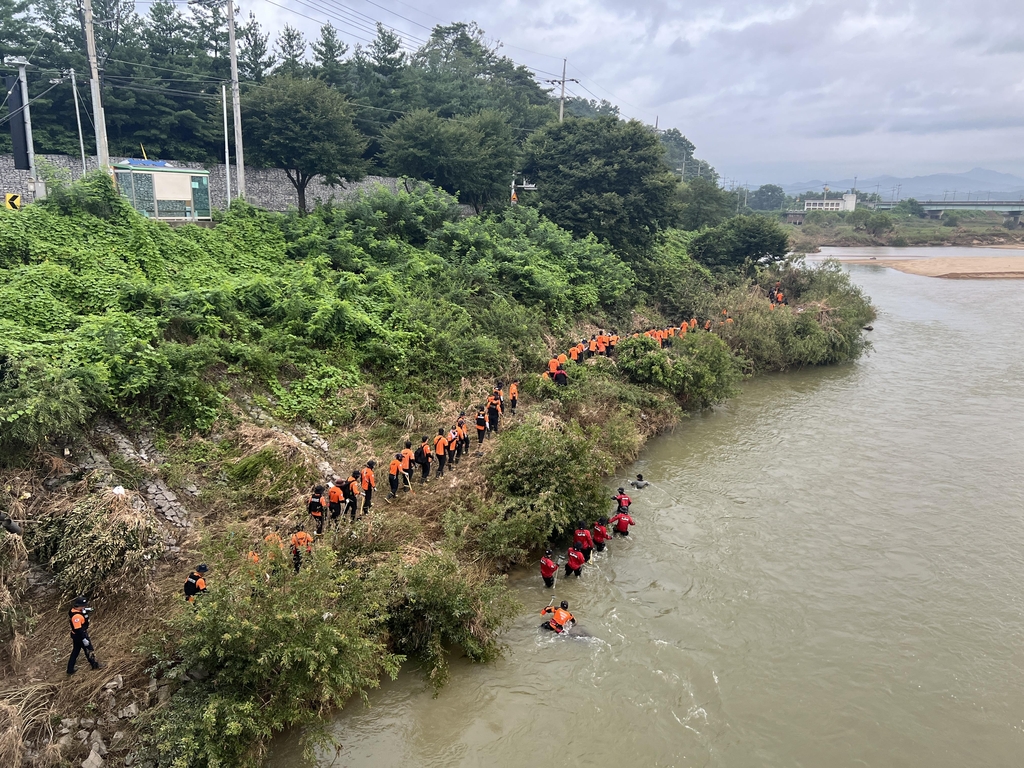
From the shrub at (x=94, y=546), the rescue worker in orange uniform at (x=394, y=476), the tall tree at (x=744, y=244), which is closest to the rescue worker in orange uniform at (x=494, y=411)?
the rescue worker in orange uniform at (x=394, y=476)

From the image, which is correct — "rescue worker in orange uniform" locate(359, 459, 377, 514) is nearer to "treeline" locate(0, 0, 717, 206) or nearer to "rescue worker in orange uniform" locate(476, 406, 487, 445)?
"rescue worker in orange uniform" locate(476, 406, 487, 445)

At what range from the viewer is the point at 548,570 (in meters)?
10.4

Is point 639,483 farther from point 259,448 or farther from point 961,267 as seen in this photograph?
point 961,267

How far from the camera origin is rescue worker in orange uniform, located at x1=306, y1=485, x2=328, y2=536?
10039 millimetres

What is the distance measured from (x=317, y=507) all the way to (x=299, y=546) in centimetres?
93

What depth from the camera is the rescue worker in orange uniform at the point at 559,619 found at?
9.42m

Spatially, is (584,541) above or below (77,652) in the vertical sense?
below

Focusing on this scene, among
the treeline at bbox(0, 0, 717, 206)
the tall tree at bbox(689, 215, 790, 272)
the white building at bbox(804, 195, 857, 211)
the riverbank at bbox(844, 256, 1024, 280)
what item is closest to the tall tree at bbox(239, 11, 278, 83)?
the treeline at bbox(0, 0, 717, 206)

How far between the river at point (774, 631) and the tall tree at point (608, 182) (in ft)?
41.2

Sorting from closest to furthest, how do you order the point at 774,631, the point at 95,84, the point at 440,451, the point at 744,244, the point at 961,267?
the point at 774,631 → the point at 440,451 → the point at 95,84 → the point at 744,244 → the point at 961,267

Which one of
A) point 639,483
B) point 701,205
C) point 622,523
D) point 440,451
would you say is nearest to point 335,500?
point 440,451

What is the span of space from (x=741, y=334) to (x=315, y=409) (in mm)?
15703

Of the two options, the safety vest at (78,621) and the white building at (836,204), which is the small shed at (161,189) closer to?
the safety vest at (78,621)

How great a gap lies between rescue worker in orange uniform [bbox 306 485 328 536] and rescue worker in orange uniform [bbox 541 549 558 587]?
3592 mm
